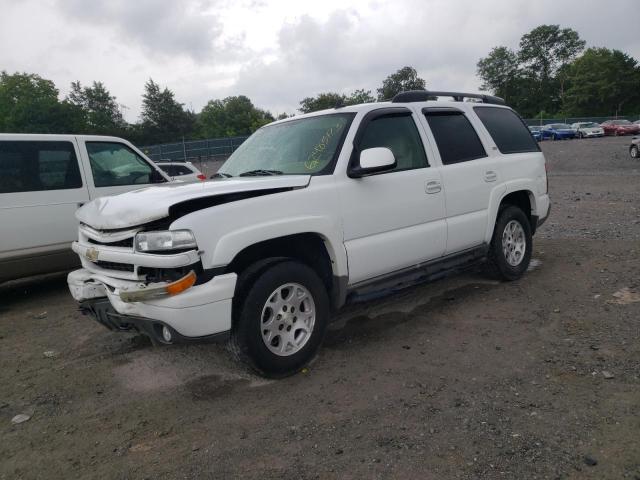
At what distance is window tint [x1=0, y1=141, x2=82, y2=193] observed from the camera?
555 centimetres

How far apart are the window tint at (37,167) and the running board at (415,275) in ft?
13.4

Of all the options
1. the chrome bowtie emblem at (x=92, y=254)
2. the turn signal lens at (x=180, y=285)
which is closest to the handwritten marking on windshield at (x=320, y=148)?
the turn signal lens at (x=180, y=285)

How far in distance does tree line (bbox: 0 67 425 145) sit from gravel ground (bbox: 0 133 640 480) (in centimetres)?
5798

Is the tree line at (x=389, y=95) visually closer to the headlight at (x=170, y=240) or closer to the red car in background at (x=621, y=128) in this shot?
the red car in background at (x=621, y=128)

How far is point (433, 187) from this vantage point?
4.34 meters

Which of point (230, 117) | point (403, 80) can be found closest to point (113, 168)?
point (403, 80)

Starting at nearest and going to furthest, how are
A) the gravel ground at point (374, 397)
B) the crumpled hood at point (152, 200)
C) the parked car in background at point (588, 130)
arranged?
the gravel ground at point (374, 397) → the crumpled hood at point (152, 200) → the parked car in background at point (588, 130)

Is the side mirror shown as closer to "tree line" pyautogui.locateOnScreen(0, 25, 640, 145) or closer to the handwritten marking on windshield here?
the handwritten marking on windshield

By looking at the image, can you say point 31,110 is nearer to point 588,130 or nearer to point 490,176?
point 588,130

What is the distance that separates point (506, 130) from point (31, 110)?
243 ft

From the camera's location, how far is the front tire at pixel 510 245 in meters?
5.19

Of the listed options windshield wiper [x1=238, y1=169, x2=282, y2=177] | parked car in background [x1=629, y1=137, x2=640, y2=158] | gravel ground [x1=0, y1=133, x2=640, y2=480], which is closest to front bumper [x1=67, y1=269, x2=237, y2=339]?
gravel ground [x1=0, y1=133, x2=640, y2=480]

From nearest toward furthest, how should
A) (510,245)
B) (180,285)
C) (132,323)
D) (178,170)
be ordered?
(180,285) < (132,323) < (510,245) < (178,170)

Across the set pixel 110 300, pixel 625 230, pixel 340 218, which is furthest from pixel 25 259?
pixel 625 230
